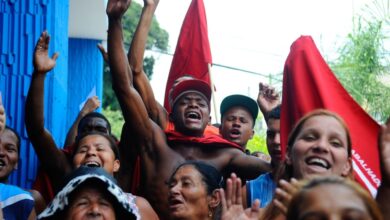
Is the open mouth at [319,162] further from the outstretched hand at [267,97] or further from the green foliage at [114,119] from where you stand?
the green foliage at [114,119]

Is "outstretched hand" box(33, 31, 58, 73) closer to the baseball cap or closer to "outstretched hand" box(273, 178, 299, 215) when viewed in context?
the baseball cap

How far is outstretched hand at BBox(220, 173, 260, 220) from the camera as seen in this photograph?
12.9 feet

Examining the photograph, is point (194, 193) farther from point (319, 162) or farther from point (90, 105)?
point (90, 105)

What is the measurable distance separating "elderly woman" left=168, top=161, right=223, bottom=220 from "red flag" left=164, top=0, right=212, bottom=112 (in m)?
2.53

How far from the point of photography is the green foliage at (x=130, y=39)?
29.4 m

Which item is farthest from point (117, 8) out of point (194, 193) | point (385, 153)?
point (385, 153)

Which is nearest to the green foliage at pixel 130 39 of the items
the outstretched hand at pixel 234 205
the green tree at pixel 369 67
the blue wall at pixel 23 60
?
the green tree at pixel 369 67

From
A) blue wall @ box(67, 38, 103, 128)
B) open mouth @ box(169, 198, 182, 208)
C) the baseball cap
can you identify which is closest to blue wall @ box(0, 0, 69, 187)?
the baseball cap

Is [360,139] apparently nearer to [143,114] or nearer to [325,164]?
[325,164]

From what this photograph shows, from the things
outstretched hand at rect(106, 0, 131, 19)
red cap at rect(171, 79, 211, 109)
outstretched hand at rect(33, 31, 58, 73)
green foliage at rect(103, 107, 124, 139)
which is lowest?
green foliage at rect(103, 107, 124, 139)

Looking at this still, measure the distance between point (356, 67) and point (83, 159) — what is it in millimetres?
10879

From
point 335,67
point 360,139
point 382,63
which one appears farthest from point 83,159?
point 335,67

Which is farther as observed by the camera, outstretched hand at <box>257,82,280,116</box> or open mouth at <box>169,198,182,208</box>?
outstretched hand at <box>257,82,280,116</box>

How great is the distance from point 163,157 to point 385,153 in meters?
2.01
